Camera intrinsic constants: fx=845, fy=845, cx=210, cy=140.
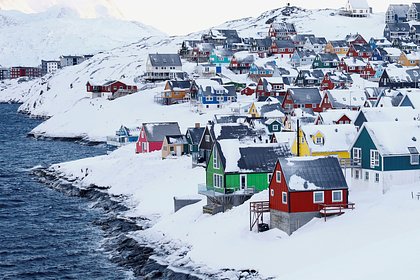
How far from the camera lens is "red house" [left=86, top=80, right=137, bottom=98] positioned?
16962 cm

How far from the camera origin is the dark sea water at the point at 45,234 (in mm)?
55500

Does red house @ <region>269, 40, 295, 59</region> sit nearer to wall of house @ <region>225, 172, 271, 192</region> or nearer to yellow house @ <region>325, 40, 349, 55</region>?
yellow house @ <region>325, 40, 349, 55</region>

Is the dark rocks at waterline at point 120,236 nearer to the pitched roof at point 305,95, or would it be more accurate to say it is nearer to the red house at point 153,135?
the red house at point 153,135

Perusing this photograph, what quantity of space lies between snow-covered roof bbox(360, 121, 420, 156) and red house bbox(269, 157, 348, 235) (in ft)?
14.7

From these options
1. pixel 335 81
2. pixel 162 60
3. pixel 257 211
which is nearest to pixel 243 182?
pixel 257 211

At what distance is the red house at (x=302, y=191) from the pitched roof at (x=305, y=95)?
71615 mm

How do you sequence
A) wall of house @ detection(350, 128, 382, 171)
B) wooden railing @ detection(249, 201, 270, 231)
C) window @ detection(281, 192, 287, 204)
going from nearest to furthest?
1. window @ detection(281, 192, 287, 204)
2. wooden railing @ detection(249, 201, 270, 231)
3. wall of house @ detection(350, 128, 382, 171)

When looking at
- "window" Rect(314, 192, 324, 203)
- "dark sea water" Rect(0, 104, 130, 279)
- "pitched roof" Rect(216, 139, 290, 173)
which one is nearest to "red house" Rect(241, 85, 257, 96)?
"dark sea water" Rect(0, 104, 130, 279)

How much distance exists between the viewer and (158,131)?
337 ft

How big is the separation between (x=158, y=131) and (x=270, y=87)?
44.6 m

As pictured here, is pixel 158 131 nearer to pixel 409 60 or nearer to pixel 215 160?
pixel 215 160

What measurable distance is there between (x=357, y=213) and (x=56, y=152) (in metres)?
79.6

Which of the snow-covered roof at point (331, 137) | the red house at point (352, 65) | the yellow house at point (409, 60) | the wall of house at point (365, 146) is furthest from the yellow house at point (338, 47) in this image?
the wall of house at point (365, 146)

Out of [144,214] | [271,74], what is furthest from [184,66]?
[144,214]
